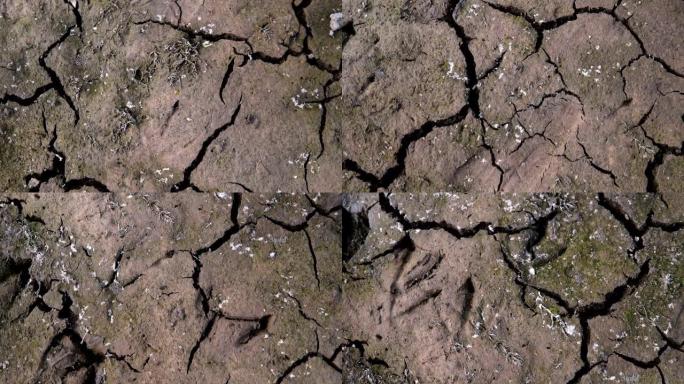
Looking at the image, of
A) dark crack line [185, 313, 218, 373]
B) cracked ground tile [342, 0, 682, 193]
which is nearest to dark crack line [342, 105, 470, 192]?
cracked ground tile [342, 0, 682, 193]

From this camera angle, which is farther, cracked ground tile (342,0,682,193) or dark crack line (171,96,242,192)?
dark crack line (171,96,242,192)

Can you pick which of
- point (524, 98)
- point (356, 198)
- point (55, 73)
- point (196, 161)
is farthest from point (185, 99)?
point (524, 98)

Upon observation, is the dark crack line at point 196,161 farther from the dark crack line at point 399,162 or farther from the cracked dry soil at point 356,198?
the dark crack line at point 399,162

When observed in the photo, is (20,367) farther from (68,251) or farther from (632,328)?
(632,328)

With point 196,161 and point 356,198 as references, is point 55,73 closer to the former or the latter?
point 196,161

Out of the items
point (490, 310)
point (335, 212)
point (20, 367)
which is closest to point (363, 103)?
point (335, 212)

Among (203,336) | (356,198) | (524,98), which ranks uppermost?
(524,98)

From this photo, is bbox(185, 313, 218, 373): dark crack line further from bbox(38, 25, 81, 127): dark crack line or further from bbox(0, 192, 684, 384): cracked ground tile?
bbox(38, 25, 81, 127): dark crack line

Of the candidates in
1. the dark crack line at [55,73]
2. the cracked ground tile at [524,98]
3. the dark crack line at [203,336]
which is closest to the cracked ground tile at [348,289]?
the dark crack line at [203,336]
